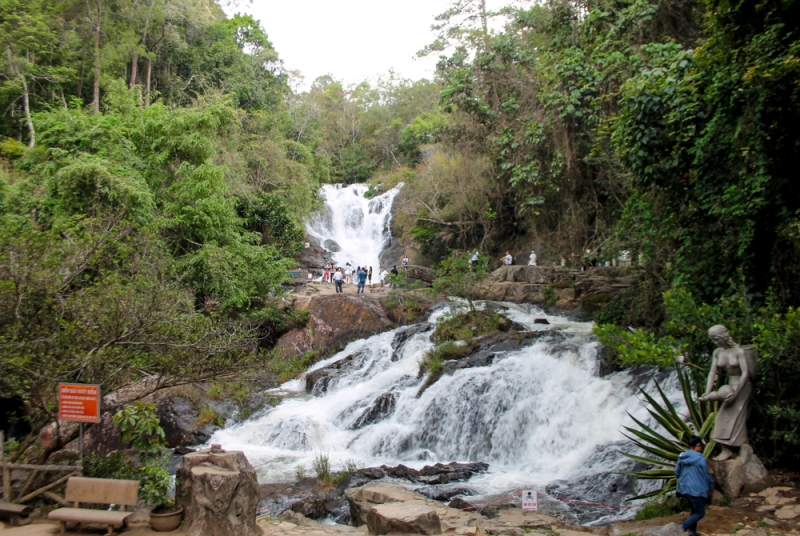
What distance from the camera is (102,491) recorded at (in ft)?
19.6

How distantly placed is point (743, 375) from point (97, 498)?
24.1ft

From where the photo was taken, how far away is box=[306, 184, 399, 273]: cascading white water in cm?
3034

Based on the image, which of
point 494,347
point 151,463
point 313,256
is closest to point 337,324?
point 494,347

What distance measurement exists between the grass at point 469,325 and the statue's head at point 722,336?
26.9 feet

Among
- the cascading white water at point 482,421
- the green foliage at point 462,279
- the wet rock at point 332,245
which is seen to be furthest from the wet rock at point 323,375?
the wet rock at point 332,245

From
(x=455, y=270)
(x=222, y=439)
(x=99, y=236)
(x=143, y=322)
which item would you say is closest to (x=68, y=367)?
(x=143, y=322)

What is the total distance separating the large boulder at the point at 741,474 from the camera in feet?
21.7

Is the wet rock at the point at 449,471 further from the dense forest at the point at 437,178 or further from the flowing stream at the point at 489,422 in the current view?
the dense forest at the point at 437,178

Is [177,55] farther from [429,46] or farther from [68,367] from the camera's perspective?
[68,367]

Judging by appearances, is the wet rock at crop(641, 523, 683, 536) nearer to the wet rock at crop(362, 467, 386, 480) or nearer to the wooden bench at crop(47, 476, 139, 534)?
the wet rock at crop(362, 467, 386, 480)

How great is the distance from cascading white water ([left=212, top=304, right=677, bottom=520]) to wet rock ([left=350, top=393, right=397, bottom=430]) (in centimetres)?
2

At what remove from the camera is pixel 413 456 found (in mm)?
11211

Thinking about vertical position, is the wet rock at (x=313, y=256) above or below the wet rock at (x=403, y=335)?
above

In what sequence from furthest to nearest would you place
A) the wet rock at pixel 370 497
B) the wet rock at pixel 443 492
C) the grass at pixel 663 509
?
the wet rock at pixel 443 492, the wet rock at pixel 370 497, the grass at pixel 663 509
